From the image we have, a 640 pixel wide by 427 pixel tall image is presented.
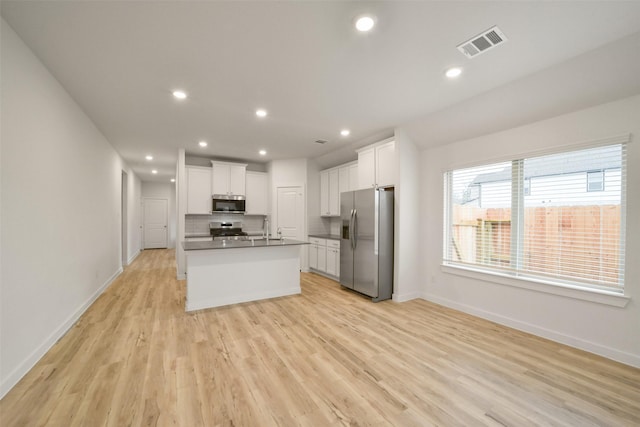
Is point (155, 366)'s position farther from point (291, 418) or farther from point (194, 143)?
point (194, 143)

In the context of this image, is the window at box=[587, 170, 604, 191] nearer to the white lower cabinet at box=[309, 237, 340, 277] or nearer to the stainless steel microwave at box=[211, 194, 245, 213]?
the white lower cabinet at box=[309, 237, 340, 277]

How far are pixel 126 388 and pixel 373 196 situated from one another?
3.67 meters

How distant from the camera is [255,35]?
2066 mm

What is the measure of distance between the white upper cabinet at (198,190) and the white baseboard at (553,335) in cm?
530

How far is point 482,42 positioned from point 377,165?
101 inches

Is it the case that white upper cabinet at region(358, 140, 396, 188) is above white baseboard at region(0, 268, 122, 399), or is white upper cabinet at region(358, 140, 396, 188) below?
above

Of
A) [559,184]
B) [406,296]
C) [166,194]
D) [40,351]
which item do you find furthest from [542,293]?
[166,194]

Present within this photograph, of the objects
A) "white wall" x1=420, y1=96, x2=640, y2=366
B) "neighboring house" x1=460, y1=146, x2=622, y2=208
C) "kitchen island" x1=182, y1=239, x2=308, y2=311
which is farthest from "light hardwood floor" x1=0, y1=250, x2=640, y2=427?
"neighboring house" x1=460, y1=146, x2=622, y2=208

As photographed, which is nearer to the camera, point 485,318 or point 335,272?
point 485,318

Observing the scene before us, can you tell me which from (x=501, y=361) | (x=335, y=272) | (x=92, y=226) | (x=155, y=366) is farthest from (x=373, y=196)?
(x=92, y=226)

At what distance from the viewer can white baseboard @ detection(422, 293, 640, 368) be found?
246cm

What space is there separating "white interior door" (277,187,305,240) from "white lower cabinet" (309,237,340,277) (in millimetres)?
472

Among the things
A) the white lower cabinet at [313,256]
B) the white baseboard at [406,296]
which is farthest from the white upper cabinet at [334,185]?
the white baseboard at [406,296]

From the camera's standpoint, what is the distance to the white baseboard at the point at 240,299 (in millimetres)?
3810
